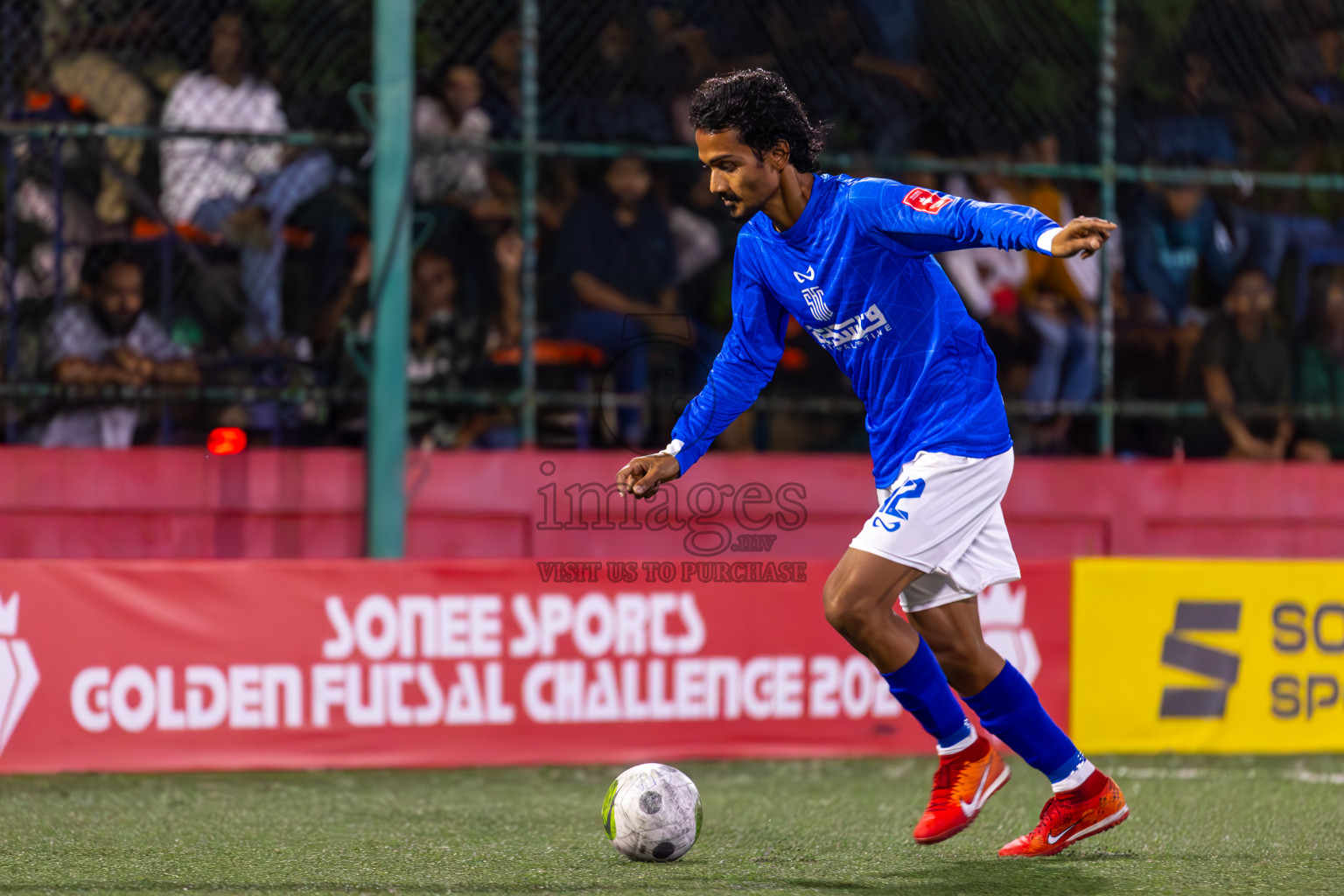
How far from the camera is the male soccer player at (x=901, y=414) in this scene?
4.32 m

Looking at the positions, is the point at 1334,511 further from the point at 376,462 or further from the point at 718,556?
the point at 376,462

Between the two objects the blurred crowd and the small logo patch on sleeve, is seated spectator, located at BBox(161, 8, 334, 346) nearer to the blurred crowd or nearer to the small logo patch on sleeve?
the blurred crowd

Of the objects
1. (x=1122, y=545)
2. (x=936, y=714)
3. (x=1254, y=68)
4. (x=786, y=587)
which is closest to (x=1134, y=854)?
(x=936, y=714)

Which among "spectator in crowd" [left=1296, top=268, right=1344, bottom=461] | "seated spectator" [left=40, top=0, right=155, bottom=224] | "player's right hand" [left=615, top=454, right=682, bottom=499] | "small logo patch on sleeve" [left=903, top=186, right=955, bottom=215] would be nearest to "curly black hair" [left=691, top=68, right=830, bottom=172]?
"small logo patch on sleeve" [left=903, top=186, right=955, bottom=215]

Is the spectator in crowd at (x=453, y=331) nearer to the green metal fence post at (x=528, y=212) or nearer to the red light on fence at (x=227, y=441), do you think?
the green metal fence post at (x=528, y=212)

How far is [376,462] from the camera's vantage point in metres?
7.27

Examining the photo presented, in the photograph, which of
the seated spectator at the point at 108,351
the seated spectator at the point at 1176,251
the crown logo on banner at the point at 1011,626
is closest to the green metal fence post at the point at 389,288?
the seated spectator at the point at 108,351

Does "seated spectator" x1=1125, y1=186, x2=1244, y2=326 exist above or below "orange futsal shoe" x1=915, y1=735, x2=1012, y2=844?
above

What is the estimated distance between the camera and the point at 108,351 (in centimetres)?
717

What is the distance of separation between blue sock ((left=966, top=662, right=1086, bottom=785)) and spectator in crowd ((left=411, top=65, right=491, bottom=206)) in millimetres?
4011

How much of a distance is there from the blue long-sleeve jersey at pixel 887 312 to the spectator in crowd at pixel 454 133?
334cm

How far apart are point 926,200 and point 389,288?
354cm

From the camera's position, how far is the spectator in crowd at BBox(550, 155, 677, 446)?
7.76m

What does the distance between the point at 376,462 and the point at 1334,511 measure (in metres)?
4.56
